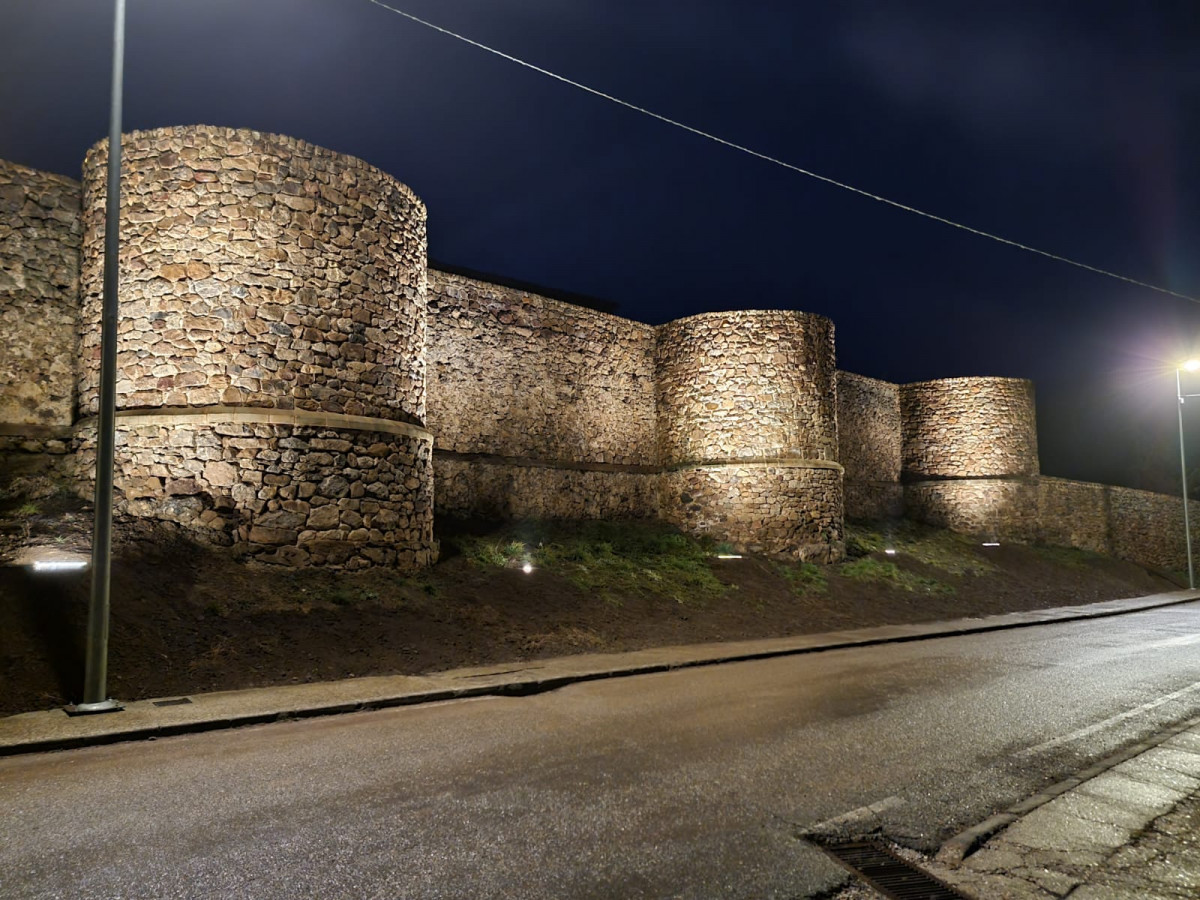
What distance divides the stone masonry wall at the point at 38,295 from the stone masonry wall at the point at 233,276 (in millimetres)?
380

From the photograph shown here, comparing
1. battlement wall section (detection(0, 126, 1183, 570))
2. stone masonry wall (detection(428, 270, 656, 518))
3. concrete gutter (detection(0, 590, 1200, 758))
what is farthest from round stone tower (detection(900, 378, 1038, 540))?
battlement wall section (detection(0, 126, 1183, 570))

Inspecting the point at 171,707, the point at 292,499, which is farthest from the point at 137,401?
the point at 171,707

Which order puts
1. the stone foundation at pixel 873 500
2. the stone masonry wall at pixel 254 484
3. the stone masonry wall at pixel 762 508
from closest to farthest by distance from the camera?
the stone masonry wall at pixel 254 484 → the stone masonry wall at pixel 762 508 → the stone foundation at pixel 873 500

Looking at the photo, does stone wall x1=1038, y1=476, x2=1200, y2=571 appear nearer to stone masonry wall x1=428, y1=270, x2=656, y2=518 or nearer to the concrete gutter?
stone masonry wall x1=428, y1=270, x2=656, y2=518

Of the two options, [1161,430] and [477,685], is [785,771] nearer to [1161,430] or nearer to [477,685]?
[477,685]

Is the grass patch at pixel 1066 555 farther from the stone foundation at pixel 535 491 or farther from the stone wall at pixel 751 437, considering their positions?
the stone foundation at pixel 535 491

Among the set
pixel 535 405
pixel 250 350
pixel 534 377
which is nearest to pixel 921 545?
pixel 535 405

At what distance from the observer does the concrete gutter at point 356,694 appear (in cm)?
641

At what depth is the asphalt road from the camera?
3742mm

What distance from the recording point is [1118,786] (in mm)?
5039

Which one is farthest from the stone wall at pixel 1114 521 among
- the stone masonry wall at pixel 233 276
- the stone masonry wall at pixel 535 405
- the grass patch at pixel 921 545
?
the stone masonry wall at pixel 233 276

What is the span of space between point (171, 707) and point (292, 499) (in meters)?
4.12

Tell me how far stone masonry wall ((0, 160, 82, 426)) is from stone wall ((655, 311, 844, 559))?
13029 mm

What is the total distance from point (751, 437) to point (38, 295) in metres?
14.6
